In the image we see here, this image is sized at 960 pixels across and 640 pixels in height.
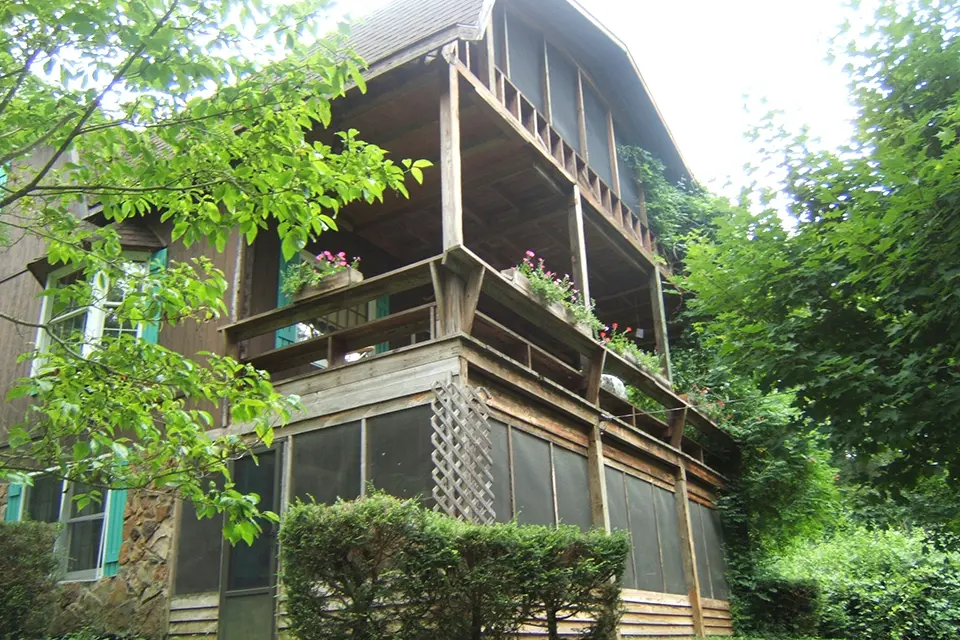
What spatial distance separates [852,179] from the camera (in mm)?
8648

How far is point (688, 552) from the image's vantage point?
14.0 meters

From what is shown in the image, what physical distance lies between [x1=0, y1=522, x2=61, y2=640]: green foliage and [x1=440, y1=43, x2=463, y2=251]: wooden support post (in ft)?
20.4

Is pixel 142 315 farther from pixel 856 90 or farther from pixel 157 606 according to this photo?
pixel 856 90

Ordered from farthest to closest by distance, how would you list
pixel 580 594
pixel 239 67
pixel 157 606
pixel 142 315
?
1. pixel 157 606
2. pixel 580 594
3. pixel 142 315
4. pixel 239 67

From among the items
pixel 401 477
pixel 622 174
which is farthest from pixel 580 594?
pixel 622 174

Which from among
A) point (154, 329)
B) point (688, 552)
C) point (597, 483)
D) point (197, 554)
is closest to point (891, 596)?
point (688, 552)

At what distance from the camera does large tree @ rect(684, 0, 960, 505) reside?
719cm

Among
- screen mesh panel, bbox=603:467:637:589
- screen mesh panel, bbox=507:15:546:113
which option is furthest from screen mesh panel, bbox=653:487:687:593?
screen mesh panel, bbox=507:15:546:113

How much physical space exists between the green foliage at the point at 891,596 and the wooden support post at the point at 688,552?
3.38m

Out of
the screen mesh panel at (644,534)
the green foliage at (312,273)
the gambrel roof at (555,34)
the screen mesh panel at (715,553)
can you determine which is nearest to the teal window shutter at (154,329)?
the green foliage at (312,273)

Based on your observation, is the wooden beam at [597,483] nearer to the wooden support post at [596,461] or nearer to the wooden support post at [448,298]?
the wooden support post at [596,461]

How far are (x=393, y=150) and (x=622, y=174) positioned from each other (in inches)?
261

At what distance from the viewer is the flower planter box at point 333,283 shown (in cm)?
988

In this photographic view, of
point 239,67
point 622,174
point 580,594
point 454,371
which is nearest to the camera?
point 239,67
